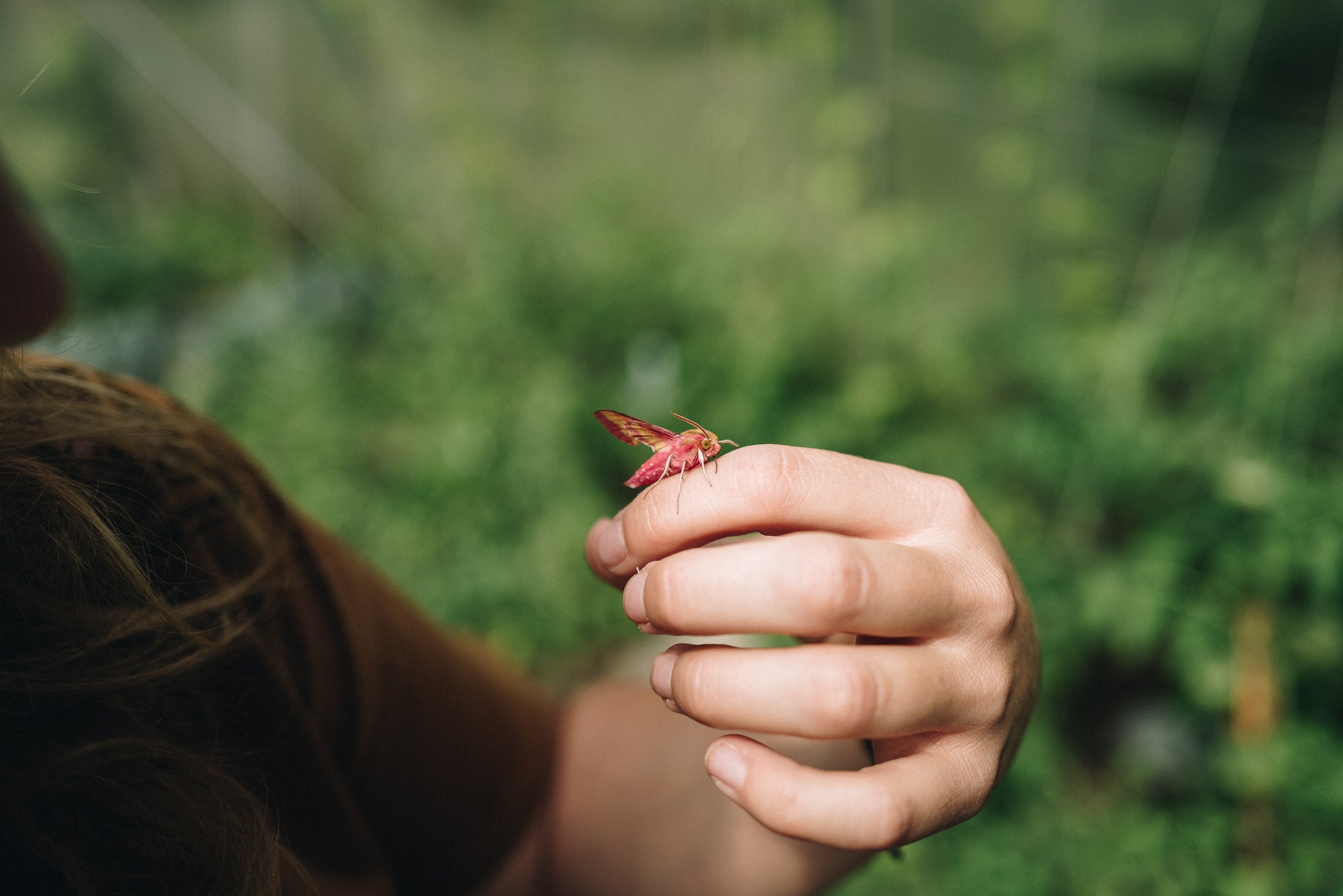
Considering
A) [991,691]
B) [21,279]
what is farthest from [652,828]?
[21,279]

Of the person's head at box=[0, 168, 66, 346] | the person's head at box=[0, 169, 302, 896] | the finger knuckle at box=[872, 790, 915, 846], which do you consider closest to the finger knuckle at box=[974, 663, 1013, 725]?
the finger knuckle at box=[872, 790, 915, 846]

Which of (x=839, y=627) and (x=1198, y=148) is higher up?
(x=1198, y=148)

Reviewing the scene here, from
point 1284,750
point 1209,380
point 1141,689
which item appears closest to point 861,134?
point 1209,380

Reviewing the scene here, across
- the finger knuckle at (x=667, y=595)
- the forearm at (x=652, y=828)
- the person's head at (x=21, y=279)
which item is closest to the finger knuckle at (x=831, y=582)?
the finger knuckle at (x=667, y=595)

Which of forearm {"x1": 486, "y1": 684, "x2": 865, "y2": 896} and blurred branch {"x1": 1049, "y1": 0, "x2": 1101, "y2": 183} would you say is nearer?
forearm {"x1": 486, "y1": 684, "x2": 865, "y2": 896}

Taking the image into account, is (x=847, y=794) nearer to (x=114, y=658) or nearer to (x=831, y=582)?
(x=831, y=582)

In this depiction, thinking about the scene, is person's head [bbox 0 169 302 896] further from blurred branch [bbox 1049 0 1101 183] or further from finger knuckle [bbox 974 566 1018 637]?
blurred branch [bbox 1049 0 1101 183]

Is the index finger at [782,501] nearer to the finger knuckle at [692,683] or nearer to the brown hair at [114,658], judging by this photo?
the finger knuckle at [692,683]
